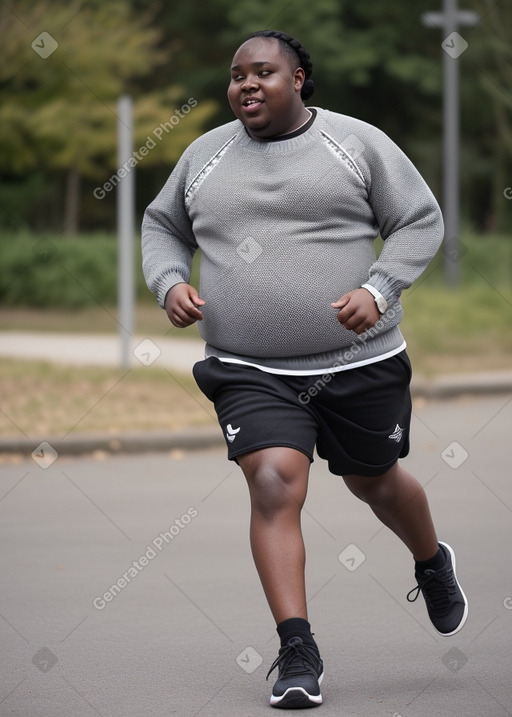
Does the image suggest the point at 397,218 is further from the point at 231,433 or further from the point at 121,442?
the point at 121,442

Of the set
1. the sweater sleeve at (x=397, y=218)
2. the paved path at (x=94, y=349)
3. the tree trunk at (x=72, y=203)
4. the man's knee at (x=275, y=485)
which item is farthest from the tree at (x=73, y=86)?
the man's knee at (x=275, y=485)

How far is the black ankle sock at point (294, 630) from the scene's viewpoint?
3801 millimetres

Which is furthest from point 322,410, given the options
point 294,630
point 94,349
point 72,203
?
point 72,203

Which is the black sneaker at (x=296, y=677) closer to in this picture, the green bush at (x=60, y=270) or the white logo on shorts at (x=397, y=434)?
the white logo on shorts at (x=397, y=434)

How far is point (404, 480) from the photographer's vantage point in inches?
169

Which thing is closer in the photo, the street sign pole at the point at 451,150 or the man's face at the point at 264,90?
the man's face at the point at 264,90

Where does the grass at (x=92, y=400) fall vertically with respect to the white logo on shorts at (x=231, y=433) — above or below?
below

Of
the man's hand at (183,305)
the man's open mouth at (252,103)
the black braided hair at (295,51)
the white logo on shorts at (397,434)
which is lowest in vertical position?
the man's hand at (183,305)

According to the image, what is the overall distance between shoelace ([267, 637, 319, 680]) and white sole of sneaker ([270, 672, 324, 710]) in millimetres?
49

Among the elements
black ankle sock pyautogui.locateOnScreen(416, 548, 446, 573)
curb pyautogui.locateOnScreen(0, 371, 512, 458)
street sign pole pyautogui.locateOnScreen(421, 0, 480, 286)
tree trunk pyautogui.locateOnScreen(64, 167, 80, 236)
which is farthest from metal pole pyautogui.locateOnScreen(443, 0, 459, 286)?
black ankle sock pyautogui.locateOnScreen(416, 548, 446, 573)

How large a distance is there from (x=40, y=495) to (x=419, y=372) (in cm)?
603

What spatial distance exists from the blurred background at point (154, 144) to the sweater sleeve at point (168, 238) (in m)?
5.26

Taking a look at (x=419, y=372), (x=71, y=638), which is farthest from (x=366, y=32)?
(x=71, y=638)

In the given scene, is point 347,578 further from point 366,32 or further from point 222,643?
point 366,32
